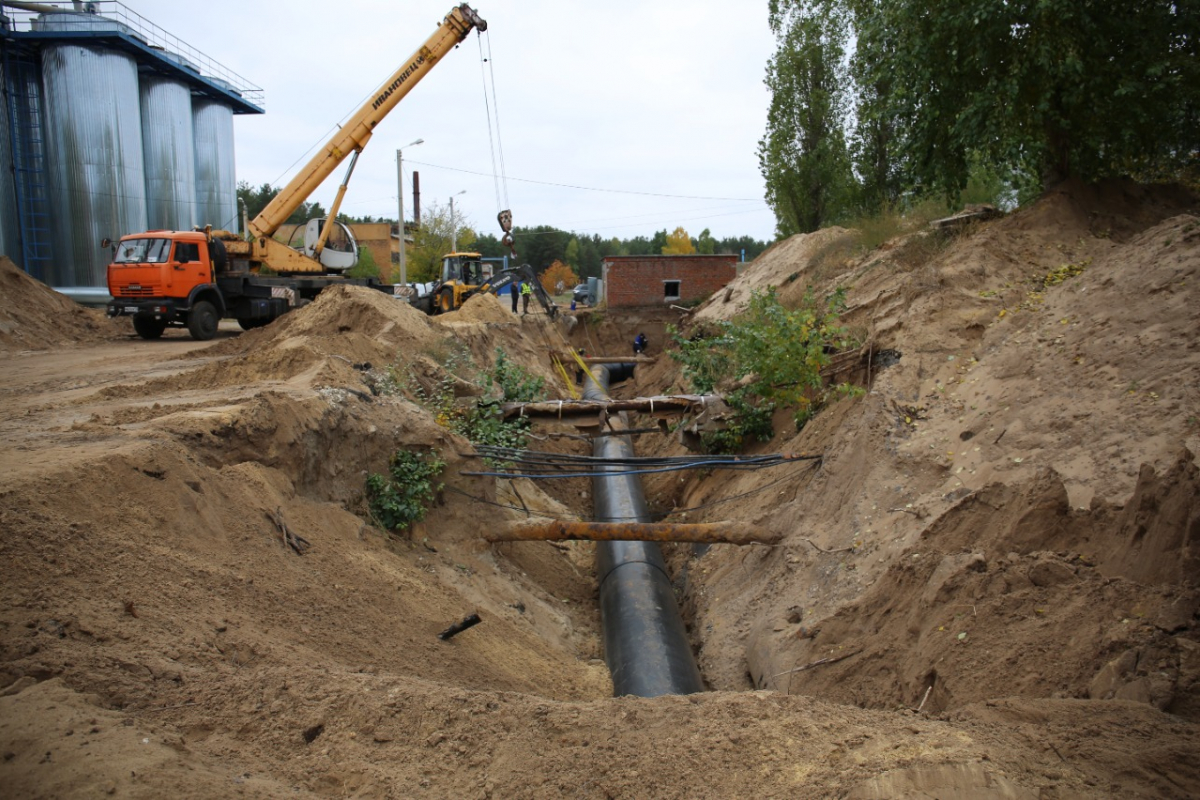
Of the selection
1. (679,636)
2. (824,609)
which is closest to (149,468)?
(679,636)

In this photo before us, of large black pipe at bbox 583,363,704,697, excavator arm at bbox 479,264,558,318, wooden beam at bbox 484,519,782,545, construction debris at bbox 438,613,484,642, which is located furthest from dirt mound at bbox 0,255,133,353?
construction debris at bbox 438,613,484,642

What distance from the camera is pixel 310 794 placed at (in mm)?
3121

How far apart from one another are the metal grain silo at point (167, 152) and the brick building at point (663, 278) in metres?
17.5

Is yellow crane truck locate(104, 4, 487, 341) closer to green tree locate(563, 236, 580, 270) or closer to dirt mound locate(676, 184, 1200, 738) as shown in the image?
dirt mound locate(676, 184, 1200, 738)

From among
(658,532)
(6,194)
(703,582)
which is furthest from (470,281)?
(658,532)

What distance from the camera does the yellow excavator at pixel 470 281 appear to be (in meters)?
24.8

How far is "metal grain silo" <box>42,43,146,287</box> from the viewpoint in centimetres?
2706

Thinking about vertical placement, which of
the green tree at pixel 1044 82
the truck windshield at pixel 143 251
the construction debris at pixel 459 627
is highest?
the green tree at pixel 1044 82

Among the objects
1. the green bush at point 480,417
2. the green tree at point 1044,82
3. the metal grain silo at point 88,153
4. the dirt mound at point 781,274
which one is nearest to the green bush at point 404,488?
the green bush at point 480,417

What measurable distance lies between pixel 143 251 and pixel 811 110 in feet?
60.3

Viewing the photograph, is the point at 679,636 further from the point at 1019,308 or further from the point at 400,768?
the point at 1019,308

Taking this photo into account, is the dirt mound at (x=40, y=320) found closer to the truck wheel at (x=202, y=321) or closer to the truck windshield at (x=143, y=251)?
the truck windshield at (x=143, y=251)

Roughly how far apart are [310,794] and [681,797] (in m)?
1.51

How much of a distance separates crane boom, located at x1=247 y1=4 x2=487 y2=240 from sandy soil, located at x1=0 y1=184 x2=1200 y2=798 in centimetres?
892
